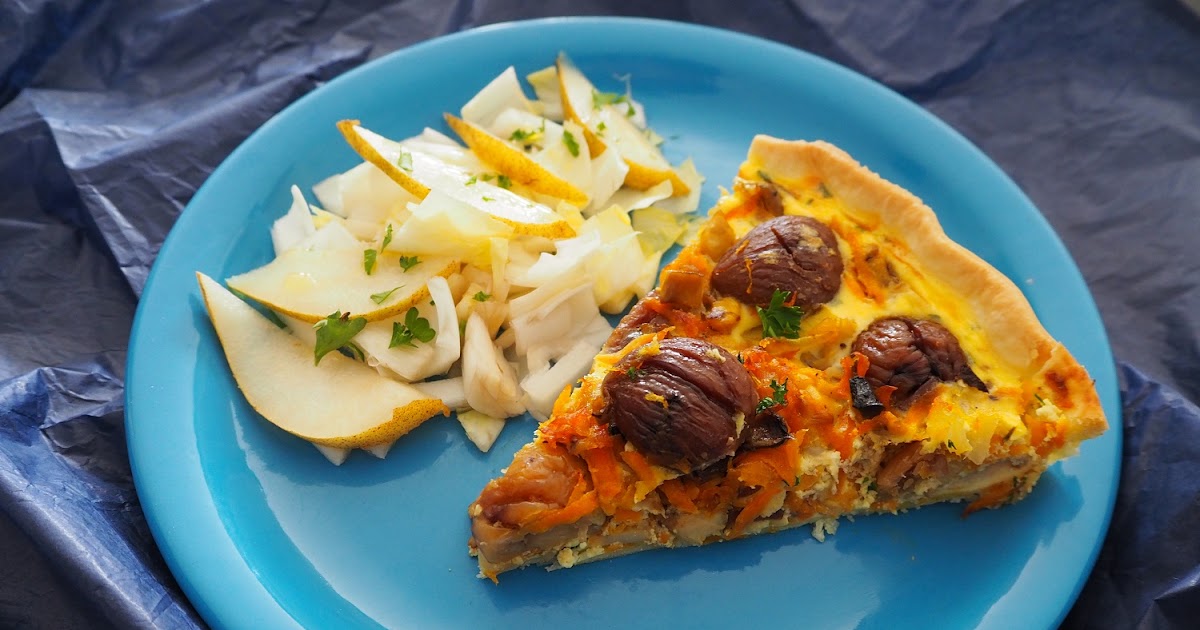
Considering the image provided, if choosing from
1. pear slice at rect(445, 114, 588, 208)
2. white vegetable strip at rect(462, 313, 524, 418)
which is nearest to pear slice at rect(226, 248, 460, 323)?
white vegetable strip at rect(462, 313, 524, 418)

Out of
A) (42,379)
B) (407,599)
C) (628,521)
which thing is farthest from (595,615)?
(42,379)

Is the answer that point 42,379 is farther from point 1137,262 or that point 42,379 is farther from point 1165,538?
point 1137,262

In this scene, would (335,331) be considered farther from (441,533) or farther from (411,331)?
(441,533)

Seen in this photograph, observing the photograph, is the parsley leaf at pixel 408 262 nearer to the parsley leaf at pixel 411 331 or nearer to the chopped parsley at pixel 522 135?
the parsley leaf at pixel 411 331

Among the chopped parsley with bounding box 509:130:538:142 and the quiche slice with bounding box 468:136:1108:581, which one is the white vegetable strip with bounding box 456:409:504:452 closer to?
the quiche slice with bounding box 468:136:1108:581

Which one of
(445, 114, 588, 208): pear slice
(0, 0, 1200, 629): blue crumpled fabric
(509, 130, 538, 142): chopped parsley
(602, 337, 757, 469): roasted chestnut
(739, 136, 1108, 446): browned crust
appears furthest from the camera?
(509, 130, 538, 142): chopped parsley

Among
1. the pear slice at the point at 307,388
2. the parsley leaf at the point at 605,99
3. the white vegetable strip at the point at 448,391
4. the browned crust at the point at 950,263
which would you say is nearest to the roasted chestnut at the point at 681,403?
the white vegetable strip at the point at 448,391

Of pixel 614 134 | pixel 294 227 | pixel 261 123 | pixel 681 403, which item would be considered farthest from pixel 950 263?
pixel 261 123
